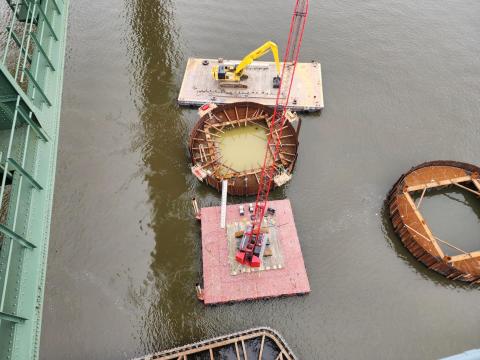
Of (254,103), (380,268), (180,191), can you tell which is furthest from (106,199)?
(380,268)

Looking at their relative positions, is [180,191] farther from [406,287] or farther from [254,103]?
[406,287]

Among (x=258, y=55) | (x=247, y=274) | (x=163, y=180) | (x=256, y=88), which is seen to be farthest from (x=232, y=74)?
(x=247, y=274)

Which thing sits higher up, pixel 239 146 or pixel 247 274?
pixel 239 146

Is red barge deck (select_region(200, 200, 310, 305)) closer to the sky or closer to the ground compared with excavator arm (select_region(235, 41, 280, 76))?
closer to the ground

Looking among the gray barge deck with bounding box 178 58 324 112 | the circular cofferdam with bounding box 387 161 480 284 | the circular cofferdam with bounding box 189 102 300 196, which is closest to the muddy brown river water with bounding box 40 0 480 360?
the circular cofferdam with bounding box 387 161 480 284

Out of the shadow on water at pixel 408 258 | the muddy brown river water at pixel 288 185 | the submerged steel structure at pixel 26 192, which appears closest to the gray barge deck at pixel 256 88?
the muddy brown river water at pixel 288 185

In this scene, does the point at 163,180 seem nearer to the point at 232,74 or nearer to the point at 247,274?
the point at 247,274

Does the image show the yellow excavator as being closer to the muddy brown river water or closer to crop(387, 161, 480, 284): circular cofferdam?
the muddy brown river water

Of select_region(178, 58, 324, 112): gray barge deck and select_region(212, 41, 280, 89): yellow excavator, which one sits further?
select_region(178, 58, 324, 112): gray barge deck
